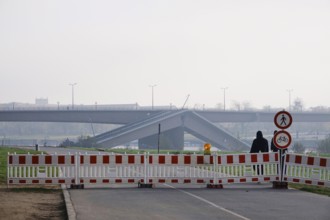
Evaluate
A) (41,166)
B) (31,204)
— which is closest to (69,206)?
(31,204)

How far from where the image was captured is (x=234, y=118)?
127188 millimetres

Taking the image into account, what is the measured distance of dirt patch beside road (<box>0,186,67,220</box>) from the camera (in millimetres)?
14289

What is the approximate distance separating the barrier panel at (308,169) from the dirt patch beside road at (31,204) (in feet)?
23.8

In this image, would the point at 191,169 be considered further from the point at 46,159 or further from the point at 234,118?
the point at 234,118

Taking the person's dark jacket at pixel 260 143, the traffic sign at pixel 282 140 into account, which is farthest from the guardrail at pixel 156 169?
the person's dark jacket at pixel 260 143

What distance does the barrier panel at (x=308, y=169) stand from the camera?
2211 cm

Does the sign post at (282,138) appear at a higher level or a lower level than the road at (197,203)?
higher

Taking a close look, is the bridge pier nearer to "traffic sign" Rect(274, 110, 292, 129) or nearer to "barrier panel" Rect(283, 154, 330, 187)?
"traffic sign" Rect(274, 110, 292, 129)

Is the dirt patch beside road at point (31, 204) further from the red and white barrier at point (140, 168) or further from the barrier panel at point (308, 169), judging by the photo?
the barrier panel at point (308, 169)

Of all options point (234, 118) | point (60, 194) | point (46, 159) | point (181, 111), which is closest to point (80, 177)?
point (46, 159)

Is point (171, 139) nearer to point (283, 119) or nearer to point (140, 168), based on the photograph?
point (283, 119)

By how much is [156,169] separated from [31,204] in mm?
7085

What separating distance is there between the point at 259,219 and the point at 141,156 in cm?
913

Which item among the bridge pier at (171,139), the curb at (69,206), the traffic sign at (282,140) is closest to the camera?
the curb at (69,206)
